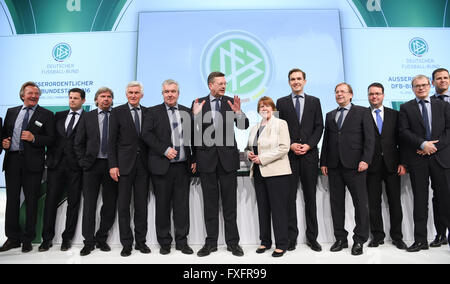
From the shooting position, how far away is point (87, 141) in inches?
124

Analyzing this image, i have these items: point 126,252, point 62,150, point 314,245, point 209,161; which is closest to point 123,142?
point 62,150

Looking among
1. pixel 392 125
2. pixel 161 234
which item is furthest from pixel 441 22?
pixel 161 234

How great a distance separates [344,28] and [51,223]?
5837 millimetres

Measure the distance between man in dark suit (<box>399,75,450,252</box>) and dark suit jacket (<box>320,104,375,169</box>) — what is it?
1.33ft

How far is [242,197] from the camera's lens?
3.40 m

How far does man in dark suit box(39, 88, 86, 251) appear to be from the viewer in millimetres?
3223

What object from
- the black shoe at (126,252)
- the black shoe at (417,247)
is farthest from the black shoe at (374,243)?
the black shoe at (126,252)

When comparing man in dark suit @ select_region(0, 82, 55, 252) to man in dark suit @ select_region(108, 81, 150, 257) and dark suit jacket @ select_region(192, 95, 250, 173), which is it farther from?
dark suit jacket @ select_region(192, 95, 250, 173)

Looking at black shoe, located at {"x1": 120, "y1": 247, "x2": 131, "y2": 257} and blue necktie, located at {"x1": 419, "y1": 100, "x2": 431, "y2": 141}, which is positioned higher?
blue necktie, located at {"x1": 419, "y1": 100, "x2": 431, "y2": 141}

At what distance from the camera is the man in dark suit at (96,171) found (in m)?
3.09

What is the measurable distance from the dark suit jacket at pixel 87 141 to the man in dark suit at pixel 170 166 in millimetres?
536

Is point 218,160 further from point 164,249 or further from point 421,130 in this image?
point 421,130

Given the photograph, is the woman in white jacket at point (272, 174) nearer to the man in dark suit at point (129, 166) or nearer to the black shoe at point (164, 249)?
the black shoe at point (164, 249)

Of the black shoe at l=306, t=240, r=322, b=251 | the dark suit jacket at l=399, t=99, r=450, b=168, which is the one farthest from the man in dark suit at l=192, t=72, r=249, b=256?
the dark suit jacket at l=399, t=99, r=450, b=168
